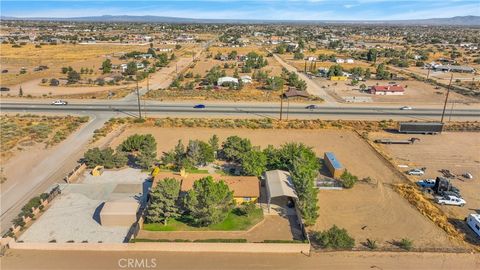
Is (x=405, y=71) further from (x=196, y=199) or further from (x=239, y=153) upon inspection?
(x=196, y=199)

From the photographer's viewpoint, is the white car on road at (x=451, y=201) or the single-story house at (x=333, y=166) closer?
the white car on road at (x=451, y=201)

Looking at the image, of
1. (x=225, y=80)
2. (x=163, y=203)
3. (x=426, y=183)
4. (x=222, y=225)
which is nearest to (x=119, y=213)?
(x=163, y=203)

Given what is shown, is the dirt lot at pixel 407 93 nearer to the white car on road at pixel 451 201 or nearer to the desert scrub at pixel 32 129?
the white car on road at pixel 451 201

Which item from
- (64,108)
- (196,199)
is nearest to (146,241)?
(196,199)

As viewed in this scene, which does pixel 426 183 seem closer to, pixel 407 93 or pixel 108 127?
pixel 108 127

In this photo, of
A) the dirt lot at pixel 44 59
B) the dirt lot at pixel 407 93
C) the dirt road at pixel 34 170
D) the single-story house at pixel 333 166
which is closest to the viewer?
the dirt road at pixel 34 170

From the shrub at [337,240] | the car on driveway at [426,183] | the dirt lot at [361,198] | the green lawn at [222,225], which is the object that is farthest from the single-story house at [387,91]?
the shrub at [337,240]
